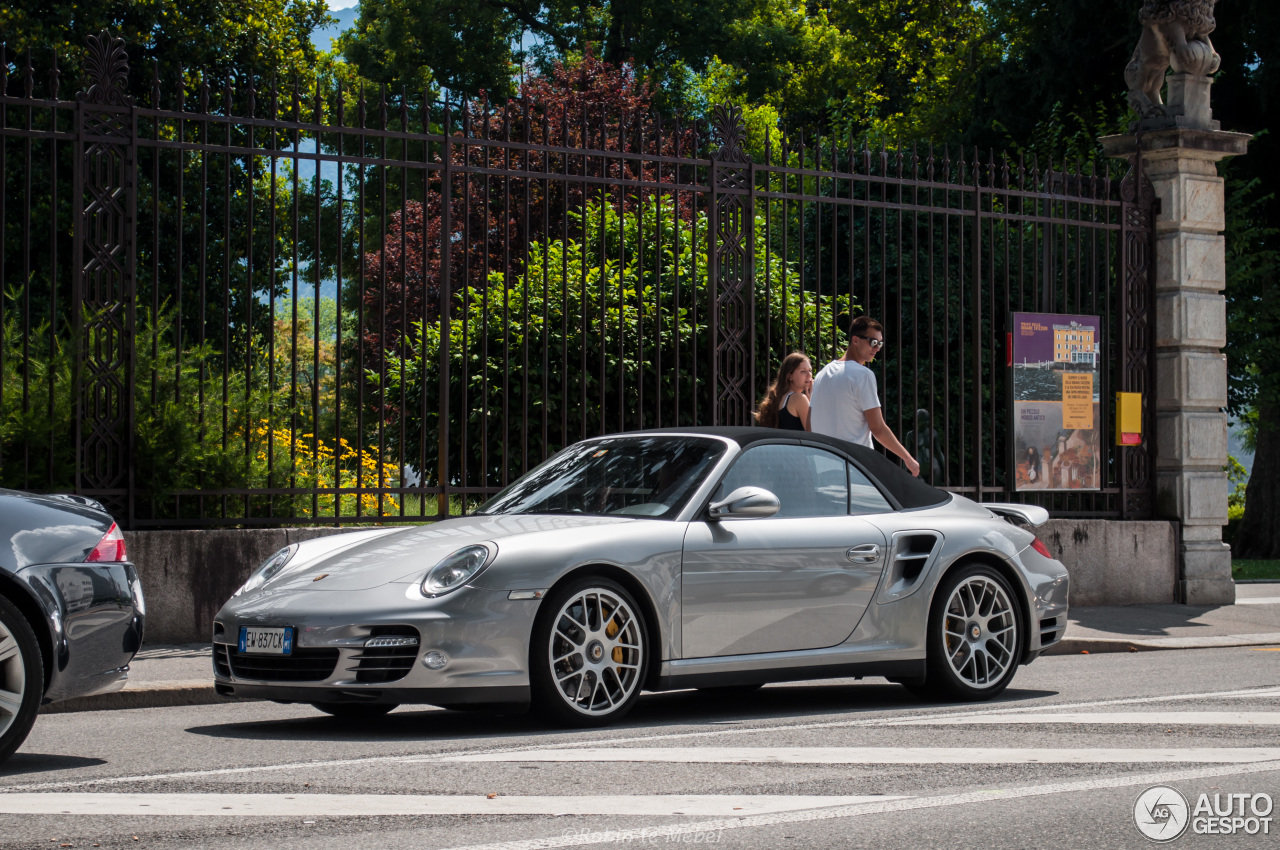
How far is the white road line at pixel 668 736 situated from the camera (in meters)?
5.59

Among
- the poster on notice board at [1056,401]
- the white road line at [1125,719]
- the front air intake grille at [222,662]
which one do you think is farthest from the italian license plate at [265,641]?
the poster on notice board at [1056,401]

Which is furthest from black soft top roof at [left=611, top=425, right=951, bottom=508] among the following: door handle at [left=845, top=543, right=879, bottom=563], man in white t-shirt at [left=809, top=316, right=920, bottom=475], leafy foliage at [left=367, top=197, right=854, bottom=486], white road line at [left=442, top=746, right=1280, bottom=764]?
leafy foliage at [left=367, top=197, right=854, bottom=486]

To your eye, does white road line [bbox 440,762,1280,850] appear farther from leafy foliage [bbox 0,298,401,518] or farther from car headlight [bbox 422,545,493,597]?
leafy foliage [bbox 0,298,401,518]

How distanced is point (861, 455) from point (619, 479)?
4.30ft

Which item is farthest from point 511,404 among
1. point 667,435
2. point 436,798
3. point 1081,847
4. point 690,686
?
point 1081,847

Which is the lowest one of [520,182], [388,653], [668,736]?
[668,736]

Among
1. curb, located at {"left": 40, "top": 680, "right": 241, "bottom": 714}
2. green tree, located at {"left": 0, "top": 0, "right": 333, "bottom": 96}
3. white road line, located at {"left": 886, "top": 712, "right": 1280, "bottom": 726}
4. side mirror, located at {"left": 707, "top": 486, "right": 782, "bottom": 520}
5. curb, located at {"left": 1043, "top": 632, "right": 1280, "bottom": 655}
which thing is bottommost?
curb, located at {"left": 1043, "top": 632, "right": 1280, "bottom": 655}

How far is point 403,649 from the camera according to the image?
6.44 metres

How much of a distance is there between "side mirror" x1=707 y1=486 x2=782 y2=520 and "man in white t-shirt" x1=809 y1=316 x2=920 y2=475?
3.36m

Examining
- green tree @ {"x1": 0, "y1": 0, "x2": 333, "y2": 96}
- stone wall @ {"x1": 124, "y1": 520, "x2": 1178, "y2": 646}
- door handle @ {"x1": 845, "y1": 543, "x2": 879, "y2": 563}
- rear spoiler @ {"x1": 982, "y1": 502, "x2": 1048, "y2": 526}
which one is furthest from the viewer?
green tree @ {"x1": 0, "y1": 0, "x2": 333, "y2": 96}

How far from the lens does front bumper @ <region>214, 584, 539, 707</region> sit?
6438mm

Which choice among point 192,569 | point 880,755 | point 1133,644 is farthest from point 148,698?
point 1133,644

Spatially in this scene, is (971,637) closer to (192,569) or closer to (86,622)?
(86,622)

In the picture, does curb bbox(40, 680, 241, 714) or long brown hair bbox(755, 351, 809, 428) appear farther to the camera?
long brown hair bbox(755, 351, 809, 428)
